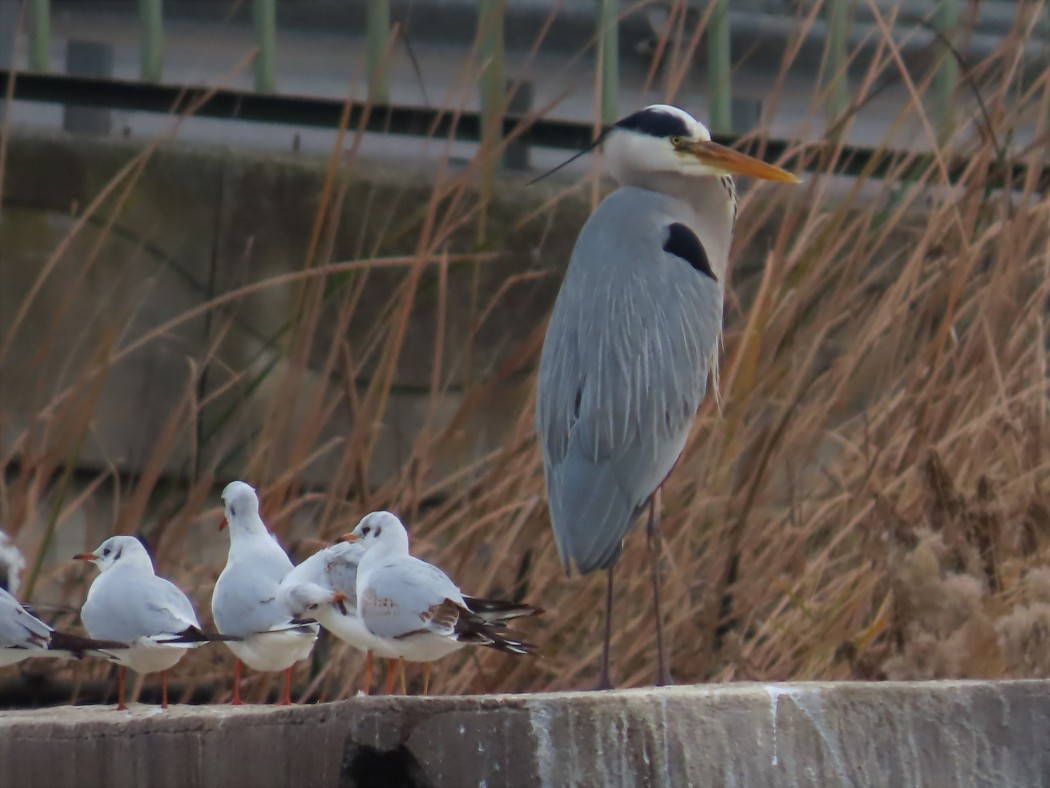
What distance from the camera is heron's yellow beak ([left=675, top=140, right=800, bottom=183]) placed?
121 inches

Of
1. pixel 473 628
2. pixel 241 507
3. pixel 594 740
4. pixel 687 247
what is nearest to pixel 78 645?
pixel 241 507

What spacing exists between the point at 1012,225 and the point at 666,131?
0.85 m

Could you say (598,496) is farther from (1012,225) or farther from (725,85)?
(725,85)

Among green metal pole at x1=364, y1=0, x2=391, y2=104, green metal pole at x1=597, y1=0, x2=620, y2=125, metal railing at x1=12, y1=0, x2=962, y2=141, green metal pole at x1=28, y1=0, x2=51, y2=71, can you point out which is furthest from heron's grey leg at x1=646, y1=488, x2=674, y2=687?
green metal pole at x1=28, y1=0, x2=51, y2=71

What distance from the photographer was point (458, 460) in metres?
3.94

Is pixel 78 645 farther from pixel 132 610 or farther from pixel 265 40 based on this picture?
pixel 265 40

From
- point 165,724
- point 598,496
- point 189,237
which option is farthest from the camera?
point 189,237

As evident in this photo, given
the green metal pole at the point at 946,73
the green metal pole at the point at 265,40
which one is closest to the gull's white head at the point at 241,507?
the green metal pole at the point at 946,73

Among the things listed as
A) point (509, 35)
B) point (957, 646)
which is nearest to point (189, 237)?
point (509, 35)

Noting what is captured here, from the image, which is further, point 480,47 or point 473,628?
point 480,47

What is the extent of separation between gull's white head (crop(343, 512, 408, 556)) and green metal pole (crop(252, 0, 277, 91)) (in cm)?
249

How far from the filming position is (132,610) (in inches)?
96.7

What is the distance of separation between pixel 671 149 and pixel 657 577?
2.50 feet

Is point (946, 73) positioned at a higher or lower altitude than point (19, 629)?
higher
